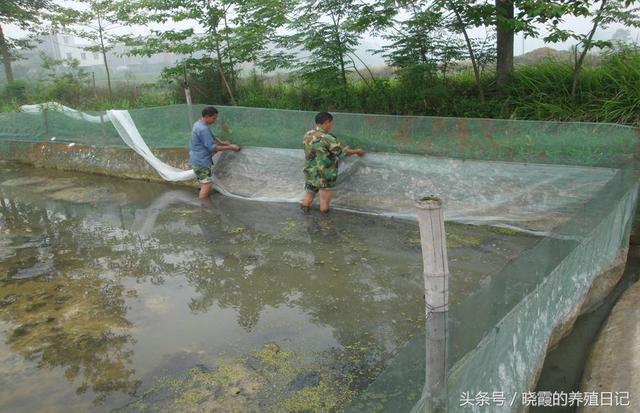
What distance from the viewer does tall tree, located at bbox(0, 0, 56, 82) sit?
14273 millimetres

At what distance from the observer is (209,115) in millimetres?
7250

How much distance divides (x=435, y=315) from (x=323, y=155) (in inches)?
174

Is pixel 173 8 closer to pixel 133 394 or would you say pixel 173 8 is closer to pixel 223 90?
pixel 223 90

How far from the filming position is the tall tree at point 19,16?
1427 cm

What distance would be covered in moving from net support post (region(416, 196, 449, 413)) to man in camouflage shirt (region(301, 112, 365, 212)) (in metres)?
4.34

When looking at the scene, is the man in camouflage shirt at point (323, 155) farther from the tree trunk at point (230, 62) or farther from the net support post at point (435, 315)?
the net support post at point (435, 315)

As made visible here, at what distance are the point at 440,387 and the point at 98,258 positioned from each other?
16.2 ft

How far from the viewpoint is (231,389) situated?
3.38 meters

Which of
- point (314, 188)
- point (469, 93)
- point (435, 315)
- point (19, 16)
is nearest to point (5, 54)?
point (19, 16)

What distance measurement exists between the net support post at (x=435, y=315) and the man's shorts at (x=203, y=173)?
19.7 feet

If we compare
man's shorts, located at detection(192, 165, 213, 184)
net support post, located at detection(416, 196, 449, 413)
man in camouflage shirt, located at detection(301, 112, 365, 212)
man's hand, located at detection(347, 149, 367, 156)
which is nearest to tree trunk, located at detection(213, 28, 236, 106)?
man's shorts, located at detection(192, 165, 213, 184)

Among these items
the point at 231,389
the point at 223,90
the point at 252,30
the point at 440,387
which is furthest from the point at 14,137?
the point at 440,387

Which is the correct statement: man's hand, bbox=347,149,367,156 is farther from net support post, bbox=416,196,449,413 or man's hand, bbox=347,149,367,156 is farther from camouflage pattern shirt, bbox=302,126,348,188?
net support post, bbox=416,196,449,413

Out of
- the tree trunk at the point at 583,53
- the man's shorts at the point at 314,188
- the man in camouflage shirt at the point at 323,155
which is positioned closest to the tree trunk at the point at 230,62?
the man in camouflage shirt at the point at 323,155
